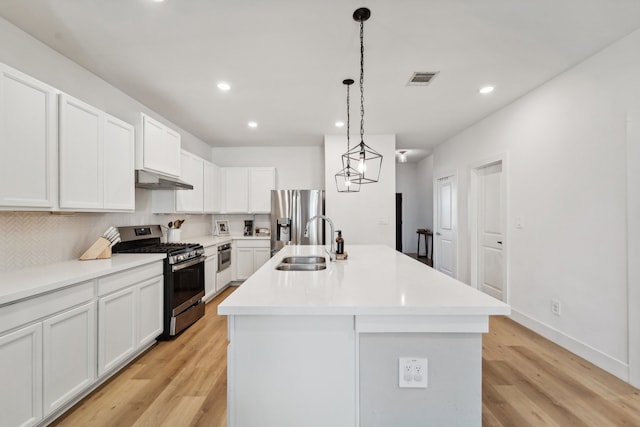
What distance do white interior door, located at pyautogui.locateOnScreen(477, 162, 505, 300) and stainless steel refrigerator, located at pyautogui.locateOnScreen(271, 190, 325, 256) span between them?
2370 millimetres

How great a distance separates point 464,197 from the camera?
4305mm

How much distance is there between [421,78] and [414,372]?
8.24 ft

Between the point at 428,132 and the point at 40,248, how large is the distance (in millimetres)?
4795

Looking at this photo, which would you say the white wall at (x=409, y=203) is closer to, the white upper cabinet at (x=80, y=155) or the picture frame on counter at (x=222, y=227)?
the picture frame on counter at (x=222, y=227)

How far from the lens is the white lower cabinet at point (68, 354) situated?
154 cm

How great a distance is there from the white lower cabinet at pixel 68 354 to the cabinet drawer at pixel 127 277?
136 mm

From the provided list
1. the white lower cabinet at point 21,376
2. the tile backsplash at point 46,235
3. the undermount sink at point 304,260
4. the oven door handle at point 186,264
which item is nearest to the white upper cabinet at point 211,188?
the oven door handle at point 186,264

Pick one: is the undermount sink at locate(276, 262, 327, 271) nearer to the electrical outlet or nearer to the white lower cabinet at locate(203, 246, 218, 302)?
the electrical outlet

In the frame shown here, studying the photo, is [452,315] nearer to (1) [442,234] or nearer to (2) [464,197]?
(2) [464,197]

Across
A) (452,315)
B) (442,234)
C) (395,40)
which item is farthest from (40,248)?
(442,234)

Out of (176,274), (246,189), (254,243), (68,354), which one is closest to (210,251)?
(254,243)

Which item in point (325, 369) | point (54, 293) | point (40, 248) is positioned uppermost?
point (40, 248)

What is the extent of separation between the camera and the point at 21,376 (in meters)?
1.41

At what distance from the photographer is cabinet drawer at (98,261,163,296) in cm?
194
